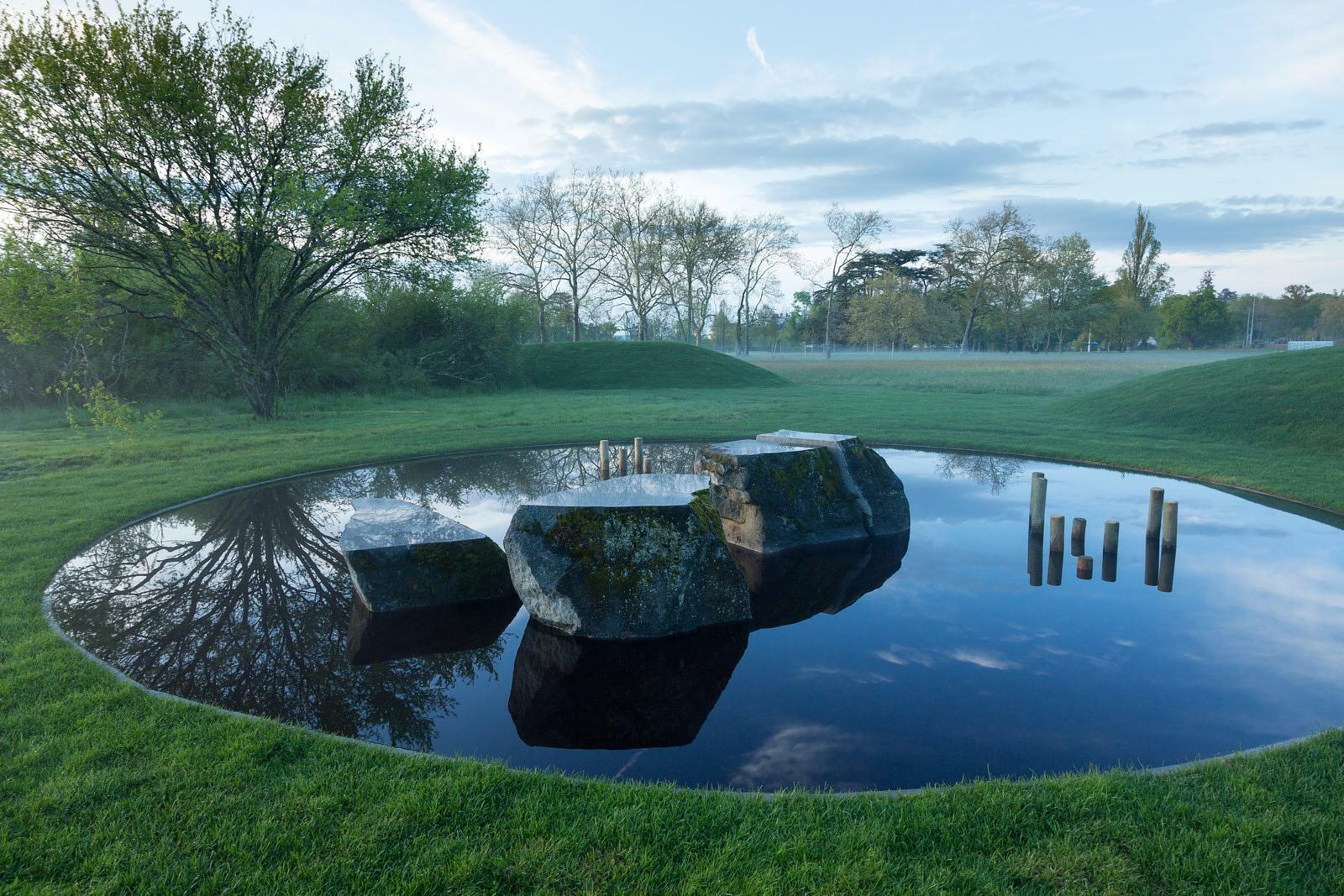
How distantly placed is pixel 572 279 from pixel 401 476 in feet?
136

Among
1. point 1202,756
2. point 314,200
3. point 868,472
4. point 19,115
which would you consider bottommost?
point 1202,756

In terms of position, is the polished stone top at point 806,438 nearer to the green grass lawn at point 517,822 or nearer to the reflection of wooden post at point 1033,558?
the reflection of wooden post at point 1033,558

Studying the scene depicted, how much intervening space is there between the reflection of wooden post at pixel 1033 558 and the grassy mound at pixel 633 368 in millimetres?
28438

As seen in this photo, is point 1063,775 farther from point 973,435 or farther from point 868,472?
point 973,435

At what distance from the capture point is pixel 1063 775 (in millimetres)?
4301

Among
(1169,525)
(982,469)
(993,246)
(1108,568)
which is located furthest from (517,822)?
(993,246)

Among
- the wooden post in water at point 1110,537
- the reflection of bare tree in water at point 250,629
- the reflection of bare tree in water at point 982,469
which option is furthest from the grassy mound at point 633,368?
the wooden post in water at point 1110,537

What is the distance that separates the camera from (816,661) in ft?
20.8

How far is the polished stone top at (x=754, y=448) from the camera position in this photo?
10039mm

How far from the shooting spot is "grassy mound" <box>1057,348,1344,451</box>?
55.5 feet

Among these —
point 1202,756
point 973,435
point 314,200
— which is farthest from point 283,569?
point 973,435

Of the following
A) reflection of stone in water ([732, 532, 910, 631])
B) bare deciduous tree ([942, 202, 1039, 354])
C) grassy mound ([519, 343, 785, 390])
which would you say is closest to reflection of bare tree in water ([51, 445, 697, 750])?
reflection of stone in water ([732, 532, 910, 631])

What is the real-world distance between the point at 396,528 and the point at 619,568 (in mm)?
2807

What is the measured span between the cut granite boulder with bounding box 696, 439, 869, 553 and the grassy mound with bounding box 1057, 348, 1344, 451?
1282 centimetres
